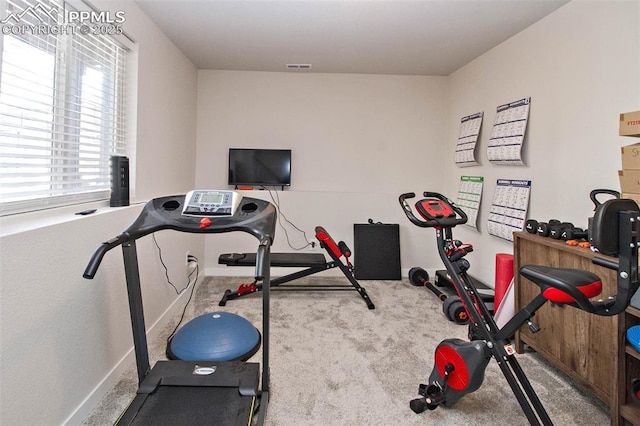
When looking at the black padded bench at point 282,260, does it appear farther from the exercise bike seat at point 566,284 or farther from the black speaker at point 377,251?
the exercise bike seat at point 566,284

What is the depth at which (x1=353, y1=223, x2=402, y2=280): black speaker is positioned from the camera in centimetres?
405

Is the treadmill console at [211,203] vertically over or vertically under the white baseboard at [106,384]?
over

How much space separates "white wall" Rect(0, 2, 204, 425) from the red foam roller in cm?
273

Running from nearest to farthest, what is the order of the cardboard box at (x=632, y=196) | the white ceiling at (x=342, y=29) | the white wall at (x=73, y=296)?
1. the white wall at (x=73, y=296)
2. the cardboard box at (x=632, y=196)
3. the white ceiling at (x=342, y=29)

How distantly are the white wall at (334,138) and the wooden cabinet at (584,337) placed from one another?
2009mm

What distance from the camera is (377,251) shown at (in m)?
4.09

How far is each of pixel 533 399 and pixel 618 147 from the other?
1662 mm

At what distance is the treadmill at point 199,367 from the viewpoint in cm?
140

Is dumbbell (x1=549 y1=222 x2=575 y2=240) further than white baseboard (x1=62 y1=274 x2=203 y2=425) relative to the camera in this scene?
Yes

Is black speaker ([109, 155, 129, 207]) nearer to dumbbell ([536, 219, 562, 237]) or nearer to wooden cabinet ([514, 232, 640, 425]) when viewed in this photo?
wooden cabinet ([514, 232, 640, 425])

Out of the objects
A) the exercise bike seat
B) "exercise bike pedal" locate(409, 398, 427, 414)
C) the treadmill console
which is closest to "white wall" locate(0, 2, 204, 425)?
the treadmill console

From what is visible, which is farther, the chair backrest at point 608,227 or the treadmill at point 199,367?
the treadmill at point 199,367

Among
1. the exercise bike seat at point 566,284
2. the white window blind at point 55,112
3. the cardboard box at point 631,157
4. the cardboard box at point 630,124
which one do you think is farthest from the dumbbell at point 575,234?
the white window blind at point 55,112

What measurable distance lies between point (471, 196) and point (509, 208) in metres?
0.67
